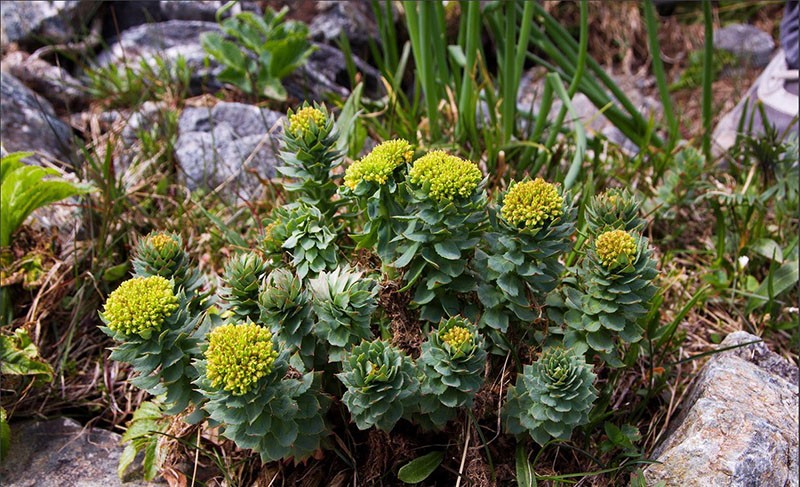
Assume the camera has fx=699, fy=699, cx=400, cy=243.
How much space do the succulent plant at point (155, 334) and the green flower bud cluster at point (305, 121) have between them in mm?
499

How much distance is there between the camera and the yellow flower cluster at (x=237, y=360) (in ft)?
4.70

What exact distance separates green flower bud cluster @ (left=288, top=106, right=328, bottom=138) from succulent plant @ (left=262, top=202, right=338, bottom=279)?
201mm

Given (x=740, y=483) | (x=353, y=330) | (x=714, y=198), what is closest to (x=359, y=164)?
(x=353, y=330)

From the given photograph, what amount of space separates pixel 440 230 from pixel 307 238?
385 mm

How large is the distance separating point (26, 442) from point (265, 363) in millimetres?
1112

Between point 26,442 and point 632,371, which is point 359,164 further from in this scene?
point 26,442

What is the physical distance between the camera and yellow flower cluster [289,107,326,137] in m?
1.78

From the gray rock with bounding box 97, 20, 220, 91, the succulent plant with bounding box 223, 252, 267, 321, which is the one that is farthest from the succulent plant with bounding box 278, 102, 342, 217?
the gray rock with bounding box 97, 20, 220, 91

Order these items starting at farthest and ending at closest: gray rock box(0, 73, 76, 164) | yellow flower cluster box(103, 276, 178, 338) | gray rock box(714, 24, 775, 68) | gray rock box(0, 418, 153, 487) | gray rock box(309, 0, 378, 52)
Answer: gray rock box(714, 24, 775, 68)
gray rock box(309, 0, 378, 52)
gray rock box(0, 73, 76, 164)
gray rock box(0, 418, 153, 487)
yellow flower cluster box(103, 276, 178, 338)

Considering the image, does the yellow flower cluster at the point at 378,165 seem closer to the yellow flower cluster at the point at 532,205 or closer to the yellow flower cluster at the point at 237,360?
the yellow flower cluster at the point at 532,205

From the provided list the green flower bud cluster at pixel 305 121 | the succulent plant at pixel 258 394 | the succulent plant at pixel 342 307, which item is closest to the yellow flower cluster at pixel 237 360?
the succulent plant at pixel 258 394

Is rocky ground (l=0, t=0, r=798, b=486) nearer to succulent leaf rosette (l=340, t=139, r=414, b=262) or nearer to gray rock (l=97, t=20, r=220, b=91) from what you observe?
gray rock (l=97, t=20, r=220, b=91)

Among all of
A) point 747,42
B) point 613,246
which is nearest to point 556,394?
point 613,246

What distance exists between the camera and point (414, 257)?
69.3 inches
